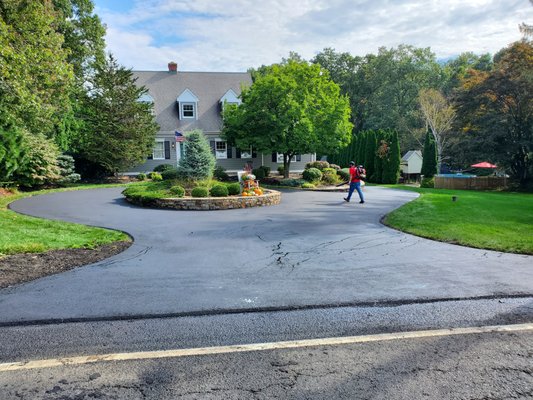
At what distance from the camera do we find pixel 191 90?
101 ft

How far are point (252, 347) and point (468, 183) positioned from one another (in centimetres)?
2735

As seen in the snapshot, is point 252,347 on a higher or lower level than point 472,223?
lower

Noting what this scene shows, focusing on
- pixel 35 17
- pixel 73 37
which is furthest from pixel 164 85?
pixel 35 17

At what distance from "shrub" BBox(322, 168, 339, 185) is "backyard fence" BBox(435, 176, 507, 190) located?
7.96m

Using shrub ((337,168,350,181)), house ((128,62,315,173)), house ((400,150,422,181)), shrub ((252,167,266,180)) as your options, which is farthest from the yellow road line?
house ((400,150,422,181))

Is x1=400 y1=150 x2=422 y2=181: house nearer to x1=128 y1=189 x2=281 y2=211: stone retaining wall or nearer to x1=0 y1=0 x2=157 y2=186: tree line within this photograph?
x1=0 y1=0 x2=157 y2=186: tree line

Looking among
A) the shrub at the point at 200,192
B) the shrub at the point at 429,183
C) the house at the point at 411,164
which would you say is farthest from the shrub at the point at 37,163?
the house at the point at 411,164

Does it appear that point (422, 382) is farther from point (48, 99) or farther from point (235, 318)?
point (48, 99)

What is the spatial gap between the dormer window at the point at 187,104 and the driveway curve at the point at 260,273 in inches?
804

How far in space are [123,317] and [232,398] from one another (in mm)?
1921

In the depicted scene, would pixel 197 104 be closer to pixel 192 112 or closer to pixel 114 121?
pixel 192 112

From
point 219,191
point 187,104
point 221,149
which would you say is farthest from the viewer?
point 221,149

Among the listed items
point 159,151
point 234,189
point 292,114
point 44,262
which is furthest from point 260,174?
point 44,262

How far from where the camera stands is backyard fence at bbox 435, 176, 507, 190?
26.2 metres
